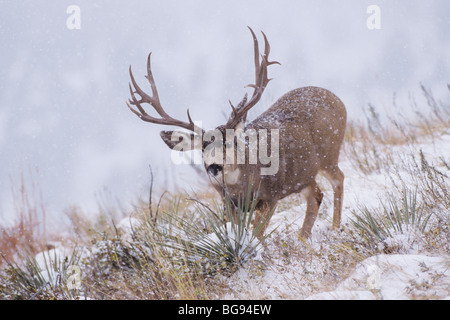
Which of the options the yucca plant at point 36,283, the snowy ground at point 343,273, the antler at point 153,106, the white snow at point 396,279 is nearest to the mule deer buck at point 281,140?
the antler at point 153,106

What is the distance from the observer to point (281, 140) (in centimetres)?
494

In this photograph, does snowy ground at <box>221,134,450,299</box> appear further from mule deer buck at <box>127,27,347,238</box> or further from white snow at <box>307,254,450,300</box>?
mule deer buck at <box>127,27,347,238</box>

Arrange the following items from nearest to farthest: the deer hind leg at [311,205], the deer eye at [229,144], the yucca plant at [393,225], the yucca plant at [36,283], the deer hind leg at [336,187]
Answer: the yucca plant at [393,225], the yucca plant at [36,283], the deer eye at [229,144], the deer hind leg at [311,205], the deer hind leg at [336,187]

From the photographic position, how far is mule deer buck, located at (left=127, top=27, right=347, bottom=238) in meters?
4.64

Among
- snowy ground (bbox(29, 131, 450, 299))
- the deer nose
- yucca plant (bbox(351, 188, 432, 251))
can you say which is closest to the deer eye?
the deer nose

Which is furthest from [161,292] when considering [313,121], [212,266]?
[313,121]

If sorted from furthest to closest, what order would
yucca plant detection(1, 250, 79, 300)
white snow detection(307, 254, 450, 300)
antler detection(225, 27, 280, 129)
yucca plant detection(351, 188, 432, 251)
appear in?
antler detection(225, 27, 280, 129) < yucca plant detection(1, 250, 79, 300) < yucca plant detection(351, 188, 432, 251) < white snow detection(307, 254, 450, 300)

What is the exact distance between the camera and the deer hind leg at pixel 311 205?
5.16 metres

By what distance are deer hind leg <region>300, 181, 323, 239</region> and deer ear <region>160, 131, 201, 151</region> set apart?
160 cm

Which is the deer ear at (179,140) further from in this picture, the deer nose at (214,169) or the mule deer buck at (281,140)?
the deer nose at (214,169)

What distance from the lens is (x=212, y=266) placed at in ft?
11.6

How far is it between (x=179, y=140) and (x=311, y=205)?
1844mm

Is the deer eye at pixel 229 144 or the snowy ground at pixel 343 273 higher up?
the deer eye at pixel 229 144
